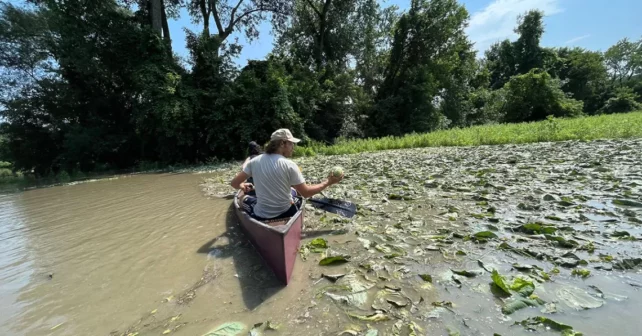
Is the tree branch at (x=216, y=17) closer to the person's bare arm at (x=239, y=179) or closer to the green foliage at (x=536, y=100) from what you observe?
the person's bare arm at (x=239, y=179)

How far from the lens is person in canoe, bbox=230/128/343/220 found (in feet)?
12.4

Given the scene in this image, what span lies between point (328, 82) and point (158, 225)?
56.8 ft

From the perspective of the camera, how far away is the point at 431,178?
23.1 feet

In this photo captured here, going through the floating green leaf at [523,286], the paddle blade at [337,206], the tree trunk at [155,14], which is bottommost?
the floating green leaf at [523,286]

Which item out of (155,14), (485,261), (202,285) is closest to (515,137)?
(485,261)

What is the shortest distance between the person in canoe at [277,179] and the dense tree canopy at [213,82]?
42.3ft

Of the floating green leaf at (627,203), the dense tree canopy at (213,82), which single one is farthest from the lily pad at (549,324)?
the dense tree canopy at (213,82)

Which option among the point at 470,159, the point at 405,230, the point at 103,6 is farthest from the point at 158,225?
the point at 103,6

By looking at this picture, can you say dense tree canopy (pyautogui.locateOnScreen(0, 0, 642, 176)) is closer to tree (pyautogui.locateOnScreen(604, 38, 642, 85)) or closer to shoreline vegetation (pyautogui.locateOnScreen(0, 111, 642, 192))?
shoreline vegetation (pyautogui.locateOnScreen(0, 111, 642, 192))

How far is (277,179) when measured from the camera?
3805mm

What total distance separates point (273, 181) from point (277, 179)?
59 mm

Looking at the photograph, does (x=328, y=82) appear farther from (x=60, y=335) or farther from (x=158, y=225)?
(x=60, y=335)

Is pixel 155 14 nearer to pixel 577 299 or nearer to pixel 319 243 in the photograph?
pixel 319 243

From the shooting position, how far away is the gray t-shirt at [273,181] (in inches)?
148
